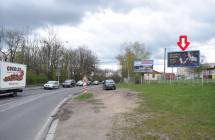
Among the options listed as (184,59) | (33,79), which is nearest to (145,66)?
(184,59)

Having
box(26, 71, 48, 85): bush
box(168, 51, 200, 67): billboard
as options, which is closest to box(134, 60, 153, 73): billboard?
box(168, 51, 200, 67): billboard

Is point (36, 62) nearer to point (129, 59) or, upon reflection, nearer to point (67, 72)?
point (67, 72)

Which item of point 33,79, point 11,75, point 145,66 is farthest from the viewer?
point 145,66

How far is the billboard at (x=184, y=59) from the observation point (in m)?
39.4

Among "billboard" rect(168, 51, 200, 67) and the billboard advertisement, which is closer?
the billboard advertisement

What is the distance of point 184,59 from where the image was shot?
40188 mm

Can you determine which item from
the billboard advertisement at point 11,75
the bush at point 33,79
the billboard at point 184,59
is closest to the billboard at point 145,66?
the billboard at point 184,59

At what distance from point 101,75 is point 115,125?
112549mm

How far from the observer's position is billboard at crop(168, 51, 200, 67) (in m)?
39.4

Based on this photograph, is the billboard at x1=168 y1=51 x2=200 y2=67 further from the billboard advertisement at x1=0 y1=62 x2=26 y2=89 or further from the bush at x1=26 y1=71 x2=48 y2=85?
the bush at x1=26 y1=71 x2=48 y2=85

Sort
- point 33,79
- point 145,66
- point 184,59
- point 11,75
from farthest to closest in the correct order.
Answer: point 145,66 < point 33,79 < point 184,59 < point 11,75

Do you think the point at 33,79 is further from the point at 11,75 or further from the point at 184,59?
the point at 184,59

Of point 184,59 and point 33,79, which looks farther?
point 33,79

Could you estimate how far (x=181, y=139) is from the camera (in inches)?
279
